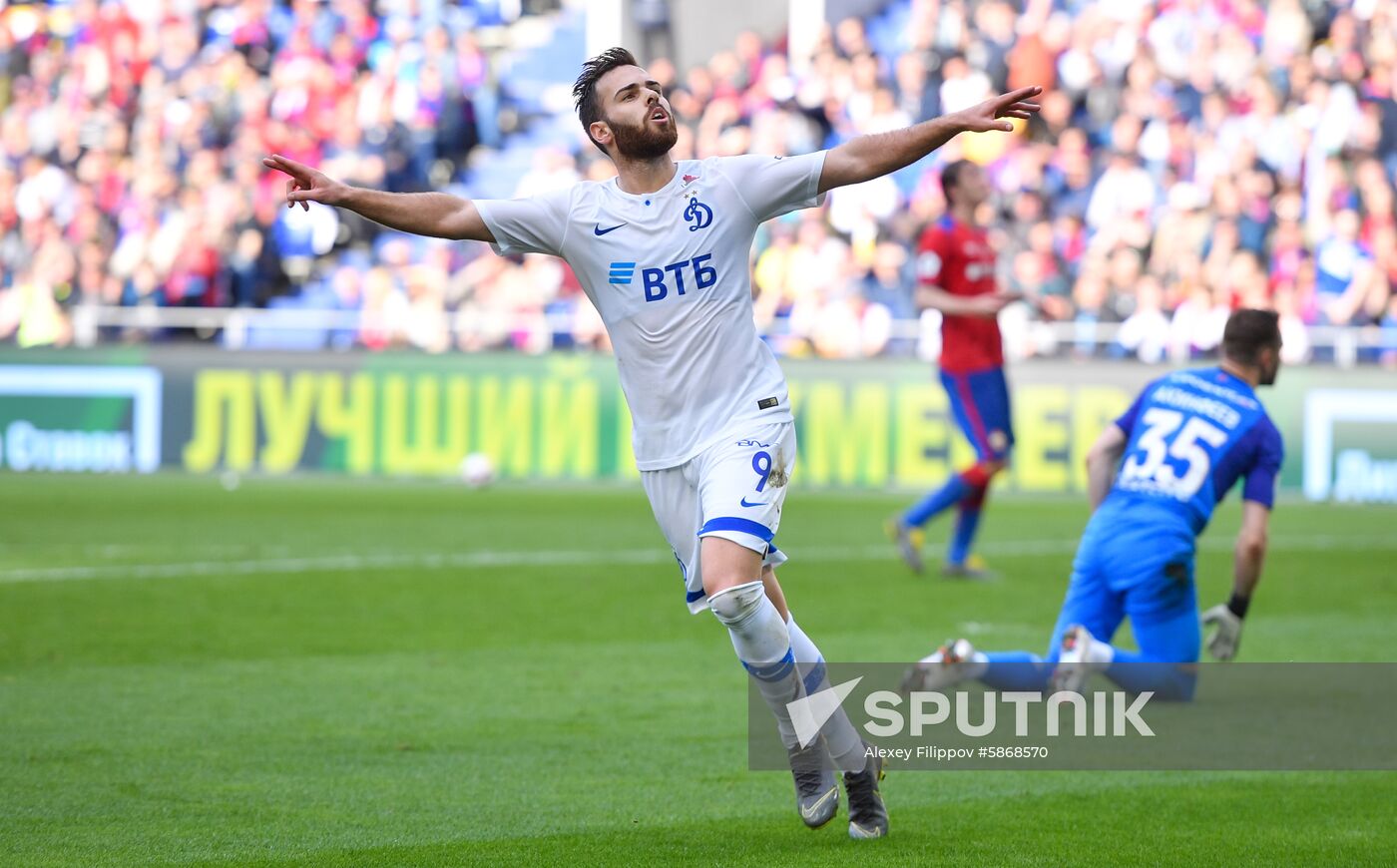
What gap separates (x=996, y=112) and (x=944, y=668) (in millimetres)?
2390

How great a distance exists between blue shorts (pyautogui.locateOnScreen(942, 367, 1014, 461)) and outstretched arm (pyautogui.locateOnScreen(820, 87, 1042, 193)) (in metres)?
6.90

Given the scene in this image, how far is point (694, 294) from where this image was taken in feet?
17.8

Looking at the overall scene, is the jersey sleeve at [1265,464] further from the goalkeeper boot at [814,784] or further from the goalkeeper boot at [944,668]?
the goalkeeper boot at [814,784]

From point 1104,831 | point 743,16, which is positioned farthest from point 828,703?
point 743,16

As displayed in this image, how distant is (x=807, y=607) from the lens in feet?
34.5

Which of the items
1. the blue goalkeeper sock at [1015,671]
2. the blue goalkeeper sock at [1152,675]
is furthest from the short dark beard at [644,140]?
the blue goalkeeper sock at [1152,675]

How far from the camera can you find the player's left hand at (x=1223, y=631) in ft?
22.5

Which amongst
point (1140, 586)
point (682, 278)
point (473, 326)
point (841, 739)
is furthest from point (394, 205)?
point (473, 326)

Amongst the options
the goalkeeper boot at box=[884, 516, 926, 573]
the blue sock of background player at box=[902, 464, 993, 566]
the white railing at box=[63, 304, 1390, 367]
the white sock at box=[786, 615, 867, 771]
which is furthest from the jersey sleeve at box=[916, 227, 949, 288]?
the white railing at box=[63, 304, 1390, 367]

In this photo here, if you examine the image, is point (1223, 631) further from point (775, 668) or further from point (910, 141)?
point (910, 141)

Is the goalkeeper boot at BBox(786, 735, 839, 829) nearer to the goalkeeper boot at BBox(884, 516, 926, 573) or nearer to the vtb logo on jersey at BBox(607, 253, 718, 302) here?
the vtb logo on jersey at BBox(607, 253, 718, 302)

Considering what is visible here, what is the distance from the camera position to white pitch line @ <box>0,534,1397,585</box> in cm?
1183

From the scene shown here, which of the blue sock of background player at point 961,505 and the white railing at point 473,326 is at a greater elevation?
the white railing at point 473,326

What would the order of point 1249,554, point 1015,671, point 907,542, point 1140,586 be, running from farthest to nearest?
1. point 907,542
2. point 1140,586
3. point 1015,671
4. point 1249,554
